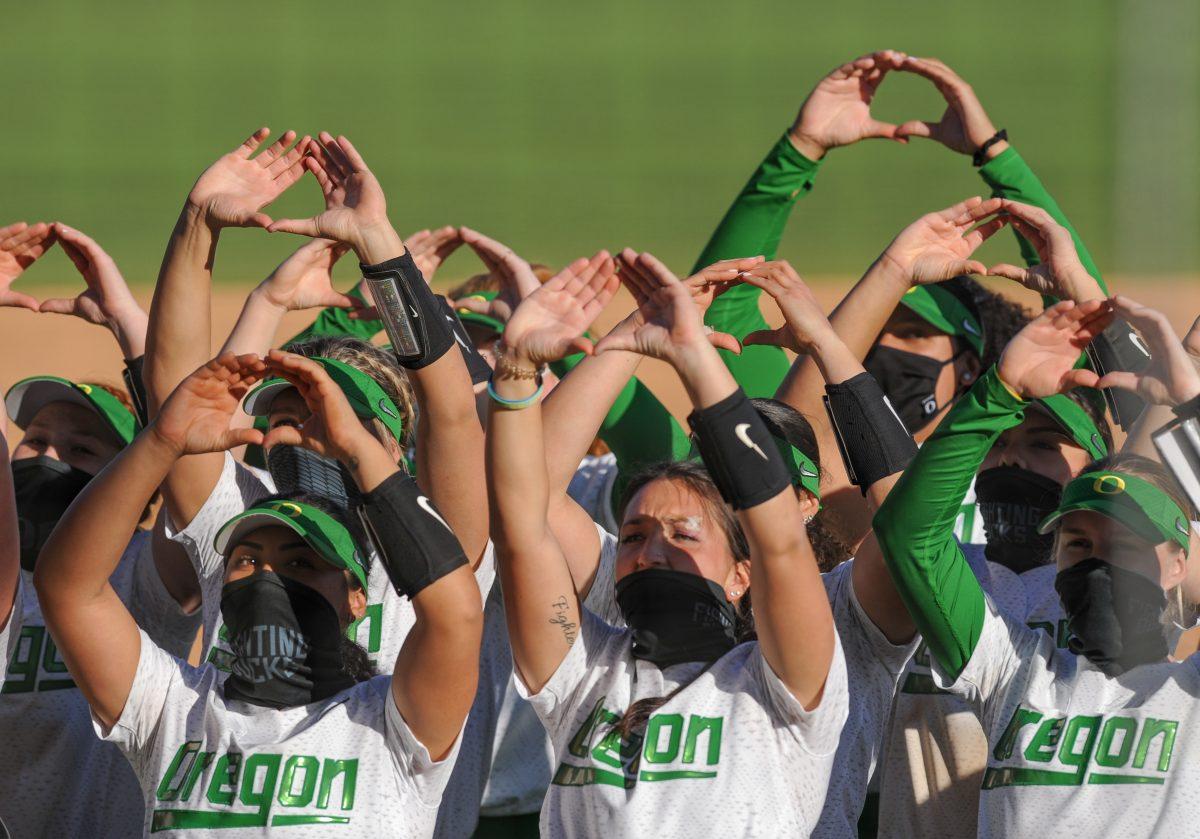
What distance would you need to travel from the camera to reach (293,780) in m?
2.70

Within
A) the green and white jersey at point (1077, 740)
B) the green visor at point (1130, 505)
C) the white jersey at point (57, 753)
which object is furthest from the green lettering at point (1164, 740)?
the white jersey at point (57, 753)

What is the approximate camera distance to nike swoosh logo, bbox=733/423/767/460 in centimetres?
257

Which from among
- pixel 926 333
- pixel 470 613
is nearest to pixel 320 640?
pixel 470 613

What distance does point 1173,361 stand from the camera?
2641 millimetres

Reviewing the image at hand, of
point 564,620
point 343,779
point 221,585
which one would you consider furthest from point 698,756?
point 221,585

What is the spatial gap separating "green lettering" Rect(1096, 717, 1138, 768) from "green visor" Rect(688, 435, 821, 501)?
752mm

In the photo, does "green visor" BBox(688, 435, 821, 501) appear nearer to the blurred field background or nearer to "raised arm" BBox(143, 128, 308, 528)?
"raised arm" BBox(143, 128, 308, 528)

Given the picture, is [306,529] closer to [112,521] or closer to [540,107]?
[112,521]

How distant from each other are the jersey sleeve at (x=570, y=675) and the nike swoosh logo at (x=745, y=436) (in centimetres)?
50

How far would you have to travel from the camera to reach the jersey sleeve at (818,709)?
2.63 m

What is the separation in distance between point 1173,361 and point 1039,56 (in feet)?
41.1

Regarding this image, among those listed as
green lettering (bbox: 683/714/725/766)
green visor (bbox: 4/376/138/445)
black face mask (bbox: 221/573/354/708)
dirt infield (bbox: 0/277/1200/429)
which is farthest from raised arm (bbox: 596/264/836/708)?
dirt infield (bbox: 0/277/1200/429)

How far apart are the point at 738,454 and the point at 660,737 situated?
1.69ft

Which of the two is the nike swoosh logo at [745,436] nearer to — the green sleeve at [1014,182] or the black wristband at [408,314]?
the black wristband at [408,314]
